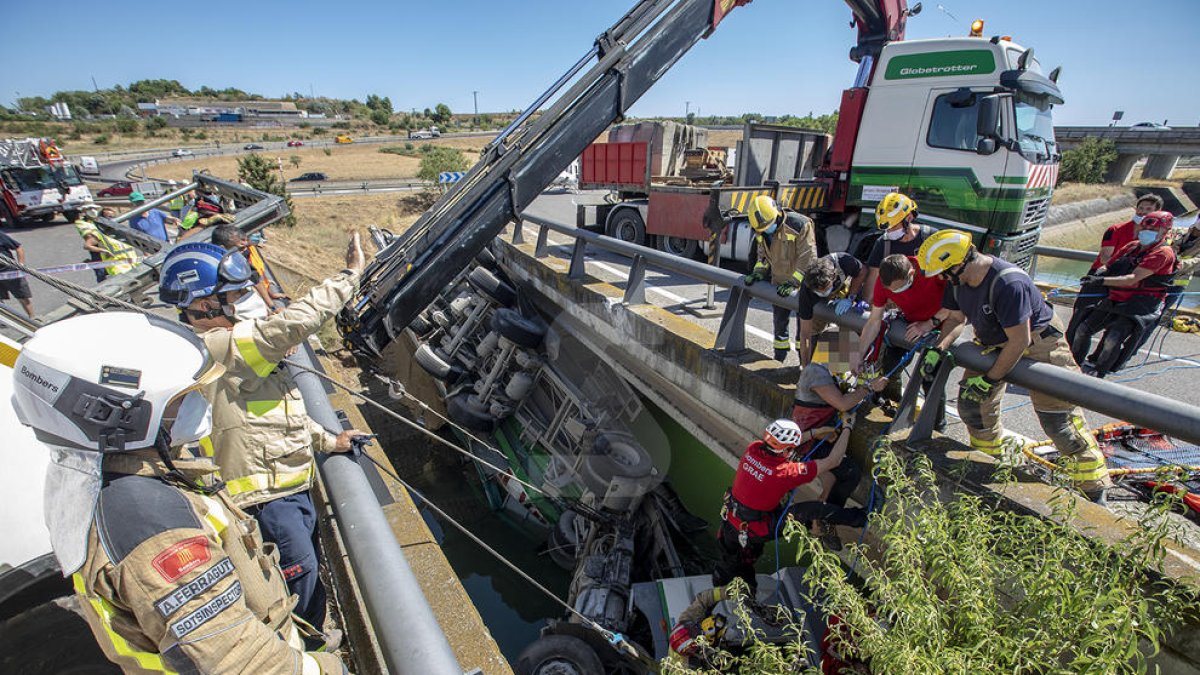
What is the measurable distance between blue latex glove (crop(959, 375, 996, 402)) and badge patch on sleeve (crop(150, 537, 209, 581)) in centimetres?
325

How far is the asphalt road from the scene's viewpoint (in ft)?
13.0

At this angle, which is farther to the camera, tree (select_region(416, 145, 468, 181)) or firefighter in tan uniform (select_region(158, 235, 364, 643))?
tree (select_region(416, 145, 468, 181))

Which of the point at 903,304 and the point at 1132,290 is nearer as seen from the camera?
the point at 903,304

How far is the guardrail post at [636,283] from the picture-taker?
201 inches

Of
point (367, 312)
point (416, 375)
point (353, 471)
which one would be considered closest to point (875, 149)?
point (367, 312)

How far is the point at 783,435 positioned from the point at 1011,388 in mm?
2843

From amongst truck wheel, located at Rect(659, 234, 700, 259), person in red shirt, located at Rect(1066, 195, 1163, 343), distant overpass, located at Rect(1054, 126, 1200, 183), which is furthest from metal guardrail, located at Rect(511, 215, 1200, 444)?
distant overpass, located at Rect(1054, 126, 1200, 183)

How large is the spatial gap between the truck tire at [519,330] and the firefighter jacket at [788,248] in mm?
3721

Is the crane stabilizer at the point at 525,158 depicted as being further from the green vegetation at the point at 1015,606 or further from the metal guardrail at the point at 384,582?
the green vegetation at the point at 1015,606

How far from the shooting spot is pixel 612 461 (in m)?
6.22

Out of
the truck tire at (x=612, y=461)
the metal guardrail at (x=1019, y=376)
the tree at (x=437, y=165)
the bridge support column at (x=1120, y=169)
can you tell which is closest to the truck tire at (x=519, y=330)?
the truck tire at (x=612, y=461)

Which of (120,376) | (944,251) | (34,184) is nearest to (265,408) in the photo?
(120,376)

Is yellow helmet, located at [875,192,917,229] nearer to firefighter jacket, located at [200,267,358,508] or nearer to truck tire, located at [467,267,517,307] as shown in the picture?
firefighter jacket, located at [200,267,358,508]

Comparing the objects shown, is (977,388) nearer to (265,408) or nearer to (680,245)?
(265,408)
